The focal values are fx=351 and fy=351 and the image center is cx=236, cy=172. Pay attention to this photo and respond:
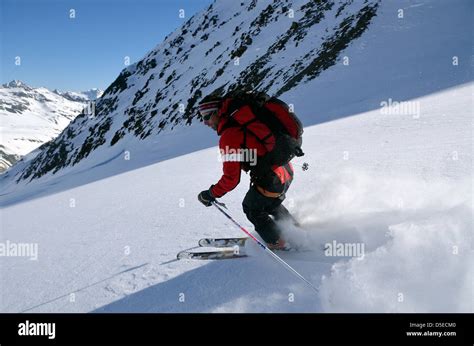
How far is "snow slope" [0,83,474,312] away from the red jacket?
0.69 metres

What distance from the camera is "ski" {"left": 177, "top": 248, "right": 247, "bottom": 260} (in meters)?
3.97

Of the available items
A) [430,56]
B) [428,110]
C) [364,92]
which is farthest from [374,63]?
[428,110]

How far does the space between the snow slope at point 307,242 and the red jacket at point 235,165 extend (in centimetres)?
69

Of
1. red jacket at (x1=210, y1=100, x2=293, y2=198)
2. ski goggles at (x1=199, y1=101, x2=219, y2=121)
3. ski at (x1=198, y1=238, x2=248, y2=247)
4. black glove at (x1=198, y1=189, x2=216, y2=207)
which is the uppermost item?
ski goggles at (x1=199, y1=101, x2=219, y2=121)

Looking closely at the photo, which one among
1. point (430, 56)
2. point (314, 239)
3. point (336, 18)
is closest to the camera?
point (314, 239)

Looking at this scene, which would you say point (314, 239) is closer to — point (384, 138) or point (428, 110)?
point (384, 138)

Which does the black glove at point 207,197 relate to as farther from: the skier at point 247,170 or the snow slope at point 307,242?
the snow slope at point 307,242

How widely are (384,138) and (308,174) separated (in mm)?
2810

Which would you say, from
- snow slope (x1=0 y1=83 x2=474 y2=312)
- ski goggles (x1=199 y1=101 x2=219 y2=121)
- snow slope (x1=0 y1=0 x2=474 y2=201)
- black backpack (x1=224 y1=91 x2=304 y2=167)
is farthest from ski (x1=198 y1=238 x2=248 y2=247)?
snow slope (x1=0 y1=0 x2=474 y2=201)

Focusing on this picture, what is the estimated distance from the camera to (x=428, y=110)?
34.7 ft

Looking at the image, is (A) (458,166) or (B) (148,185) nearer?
(A) (458,166)

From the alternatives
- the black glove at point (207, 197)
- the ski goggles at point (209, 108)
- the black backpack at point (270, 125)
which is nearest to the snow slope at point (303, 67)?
the black backpack at point (270, 125)

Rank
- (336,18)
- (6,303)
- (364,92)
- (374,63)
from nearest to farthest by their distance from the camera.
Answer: (6,303)
(364,92)
(374,63)
(336,18)

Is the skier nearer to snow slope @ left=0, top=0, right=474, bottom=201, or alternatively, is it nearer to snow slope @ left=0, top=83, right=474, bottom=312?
snow slope @ left=0, top=83, right=474, bottom=312
